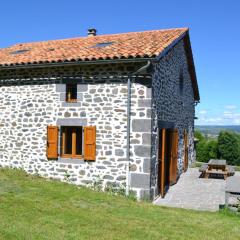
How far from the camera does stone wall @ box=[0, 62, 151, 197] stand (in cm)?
1107

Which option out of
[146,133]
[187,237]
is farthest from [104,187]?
[187,237]

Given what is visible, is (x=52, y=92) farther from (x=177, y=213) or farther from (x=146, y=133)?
(x=177, y=213)

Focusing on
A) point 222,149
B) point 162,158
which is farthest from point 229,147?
point 162,158

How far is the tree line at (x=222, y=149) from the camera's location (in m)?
23.2

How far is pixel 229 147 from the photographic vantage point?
23.2 metres

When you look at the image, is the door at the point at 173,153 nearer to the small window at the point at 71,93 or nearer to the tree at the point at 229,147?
the small window at the point at 71,93

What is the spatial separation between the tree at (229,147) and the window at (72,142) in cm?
1388

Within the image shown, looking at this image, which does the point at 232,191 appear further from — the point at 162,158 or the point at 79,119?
the point at 79,119

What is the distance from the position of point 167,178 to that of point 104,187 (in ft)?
12.2

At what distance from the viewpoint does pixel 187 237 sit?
286 inches

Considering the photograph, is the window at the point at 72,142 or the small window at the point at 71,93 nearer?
the window at the point at 72,142

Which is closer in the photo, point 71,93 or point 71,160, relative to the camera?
point 71,160

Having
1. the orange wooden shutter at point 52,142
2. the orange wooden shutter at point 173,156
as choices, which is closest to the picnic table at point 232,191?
the orange wooden shutter at point 173,156

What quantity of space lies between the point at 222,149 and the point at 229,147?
1.54 ft
